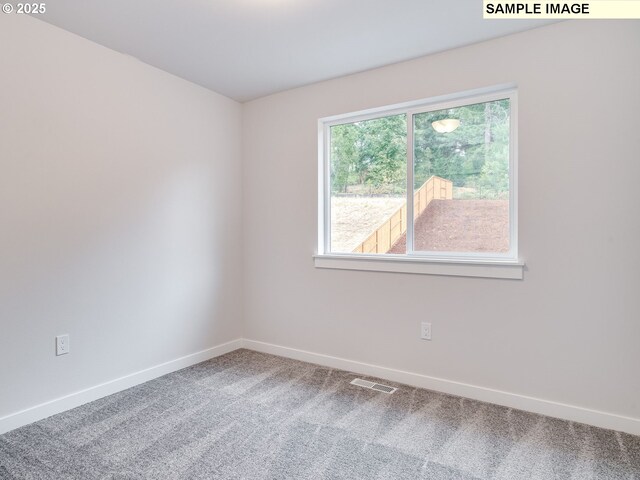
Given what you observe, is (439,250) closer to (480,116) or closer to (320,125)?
(480,116)

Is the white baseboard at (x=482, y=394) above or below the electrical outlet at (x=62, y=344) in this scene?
below

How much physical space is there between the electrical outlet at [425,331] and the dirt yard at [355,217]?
0.82 metres

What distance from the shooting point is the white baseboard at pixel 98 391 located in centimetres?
209

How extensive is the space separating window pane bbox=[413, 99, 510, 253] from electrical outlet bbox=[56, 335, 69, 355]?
2354 millimetres

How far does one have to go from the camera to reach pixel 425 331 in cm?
265

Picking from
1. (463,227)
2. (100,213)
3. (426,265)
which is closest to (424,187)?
(463,227)

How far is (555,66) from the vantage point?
220 centimetres

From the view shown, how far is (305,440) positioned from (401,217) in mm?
1647

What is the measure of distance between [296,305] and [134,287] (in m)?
1.27

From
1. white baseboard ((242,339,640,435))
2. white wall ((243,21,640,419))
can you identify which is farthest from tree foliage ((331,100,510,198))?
white baseboard ((242,339,640,435))

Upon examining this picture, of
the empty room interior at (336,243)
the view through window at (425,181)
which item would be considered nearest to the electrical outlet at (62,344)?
the empty room interior at (336,243)

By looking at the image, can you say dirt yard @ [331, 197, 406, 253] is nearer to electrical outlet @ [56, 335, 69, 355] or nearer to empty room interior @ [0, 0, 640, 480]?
empty room interior @ [0, 0, 640, 480]

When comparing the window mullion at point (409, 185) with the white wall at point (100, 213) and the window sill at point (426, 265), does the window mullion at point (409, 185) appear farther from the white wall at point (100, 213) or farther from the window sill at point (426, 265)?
the white wall at point (100, 213)

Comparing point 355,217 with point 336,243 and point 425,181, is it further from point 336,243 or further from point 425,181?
point 425,181
